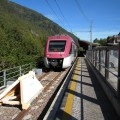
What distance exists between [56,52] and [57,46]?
73 cm

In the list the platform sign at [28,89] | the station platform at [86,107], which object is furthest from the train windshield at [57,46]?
the platform sign at [28,89]

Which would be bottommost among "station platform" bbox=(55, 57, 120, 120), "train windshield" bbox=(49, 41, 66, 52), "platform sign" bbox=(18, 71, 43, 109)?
"station platform" bbox=(55, 57, 120, 120)

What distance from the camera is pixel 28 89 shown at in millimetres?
10547

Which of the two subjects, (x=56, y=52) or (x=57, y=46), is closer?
(x=56, y=52)

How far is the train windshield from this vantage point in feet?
80.2

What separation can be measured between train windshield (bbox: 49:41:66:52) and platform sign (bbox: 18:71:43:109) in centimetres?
1238

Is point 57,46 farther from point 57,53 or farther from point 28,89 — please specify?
point 28,89

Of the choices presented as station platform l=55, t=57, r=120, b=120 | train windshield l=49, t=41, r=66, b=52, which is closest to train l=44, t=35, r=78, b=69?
train windshield l=49, t=41, r=66, b=52

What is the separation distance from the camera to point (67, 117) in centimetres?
828

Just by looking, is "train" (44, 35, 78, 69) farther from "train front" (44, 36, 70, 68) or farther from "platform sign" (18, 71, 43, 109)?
→ "platform sign" (18, 71, 43, 109)

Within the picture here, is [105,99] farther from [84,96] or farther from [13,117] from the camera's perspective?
[13,117]

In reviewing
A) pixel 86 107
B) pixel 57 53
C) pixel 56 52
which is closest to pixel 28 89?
pixel 86 107

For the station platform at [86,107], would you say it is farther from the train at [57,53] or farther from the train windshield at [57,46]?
the train windshield at [57,46]

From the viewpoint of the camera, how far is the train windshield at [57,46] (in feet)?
80.2
